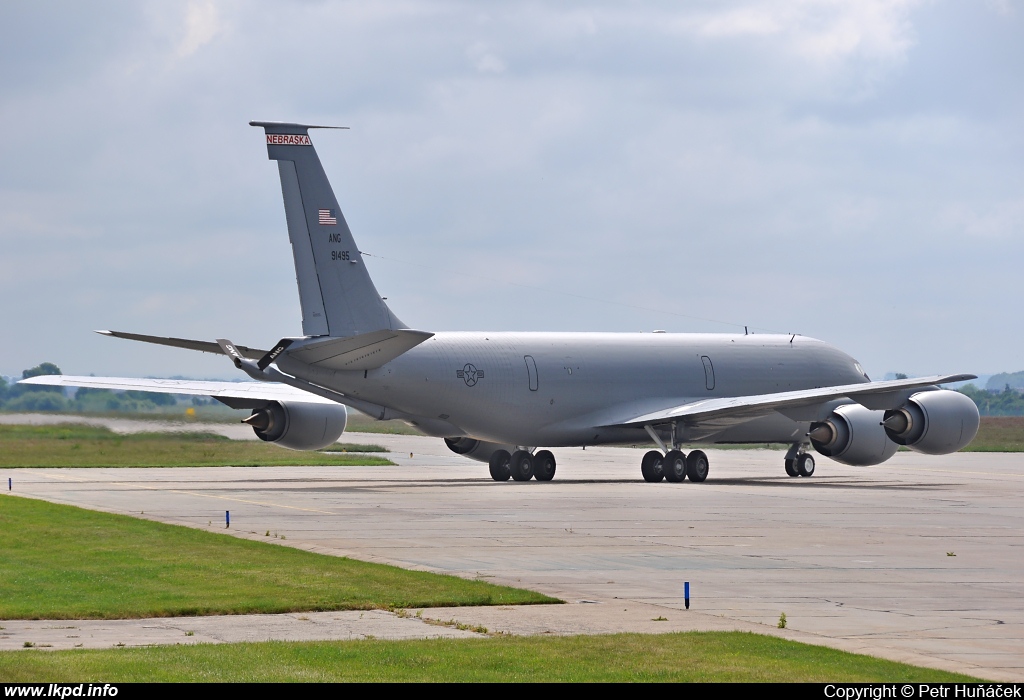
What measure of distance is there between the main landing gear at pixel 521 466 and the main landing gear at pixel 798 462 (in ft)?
26.9

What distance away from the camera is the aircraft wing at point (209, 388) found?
119 ft

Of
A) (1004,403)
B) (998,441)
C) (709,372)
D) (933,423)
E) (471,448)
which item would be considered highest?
(1004,403)

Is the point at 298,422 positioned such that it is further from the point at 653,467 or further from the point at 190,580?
the point at 190,580

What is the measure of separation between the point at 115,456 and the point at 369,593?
3231cm

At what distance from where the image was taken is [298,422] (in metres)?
36.1

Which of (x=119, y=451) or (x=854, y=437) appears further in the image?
(x=119, y=451)

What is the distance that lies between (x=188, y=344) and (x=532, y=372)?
9708 mm

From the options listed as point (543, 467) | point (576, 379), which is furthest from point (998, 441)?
point (576, 379)

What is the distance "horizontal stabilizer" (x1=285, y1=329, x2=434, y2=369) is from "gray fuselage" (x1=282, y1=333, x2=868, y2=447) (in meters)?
0.43

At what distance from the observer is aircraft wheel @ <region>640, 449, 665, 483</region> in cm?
3712

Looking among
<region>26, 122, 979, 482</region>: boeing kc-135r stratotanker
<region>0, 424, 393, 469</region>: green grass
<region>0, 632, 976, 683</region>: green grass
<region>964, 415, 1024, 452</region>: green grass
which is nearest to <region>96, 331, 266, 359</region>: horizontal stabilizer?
<region>26, 122, 979, 482</region>: boeing kc-135r stratotanker

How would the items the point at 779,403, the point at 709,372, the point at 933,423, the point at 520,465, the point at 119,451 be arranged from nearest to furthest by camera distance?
the point at 933,423 → the point at 779,403 → the point at 520,465 → the point at 709,372 → the point at 119,451

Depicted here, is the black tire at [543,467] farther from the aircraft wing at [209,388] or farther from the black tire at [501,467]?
the aircraft wing at [209,388]

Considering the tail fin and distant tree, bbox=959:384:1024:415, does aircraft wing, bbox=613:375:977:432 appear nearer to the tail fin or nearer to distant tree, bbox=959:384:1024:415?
the tail fin
